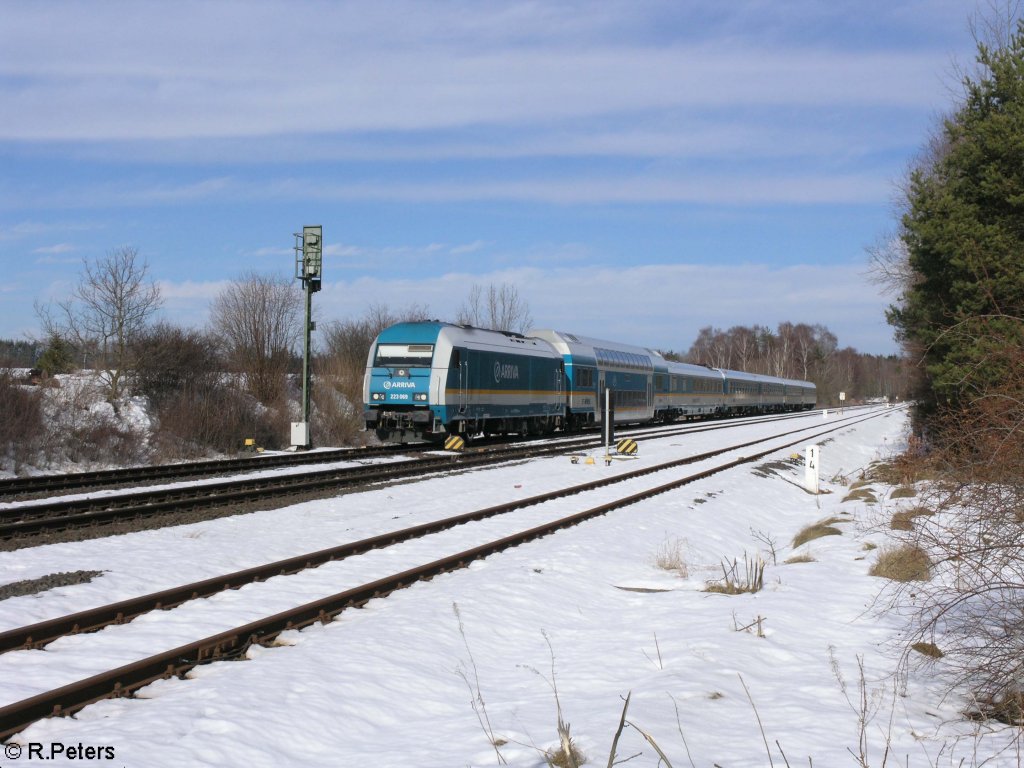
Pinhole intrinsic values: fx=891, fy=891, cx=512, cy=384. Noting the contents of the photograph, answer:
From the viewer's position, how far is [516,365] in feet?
94.5

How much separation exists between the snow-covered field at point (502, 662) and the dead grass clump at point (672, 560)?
98 millimetres

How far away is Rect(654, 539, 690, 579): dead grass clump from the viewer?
10.7 metres

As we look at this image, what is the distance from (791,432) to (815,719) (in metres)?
39.6

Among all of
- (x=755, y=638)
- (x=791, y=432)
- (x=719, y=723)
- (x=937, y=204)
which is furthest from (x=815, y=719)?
(x=791, y=432)

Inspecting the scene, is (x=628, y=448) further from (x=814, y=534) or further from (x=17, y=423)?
(x=17, y=423)

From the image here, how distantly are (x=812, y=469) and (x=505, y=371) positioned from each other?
1027cm

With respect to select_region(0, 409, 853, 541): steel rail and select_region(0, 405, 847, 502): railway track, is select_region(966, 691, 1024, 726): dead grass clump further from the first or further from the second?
select_region(0, 405, 847, 502): railway track

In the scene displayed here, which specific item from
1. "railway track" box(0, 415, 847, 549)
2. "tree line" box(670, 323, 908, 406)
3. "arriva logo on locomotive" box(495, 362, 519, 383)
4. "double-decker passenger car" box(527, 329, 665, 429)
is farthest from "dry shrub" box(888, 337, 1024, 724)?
Result: "tree line" box(670, 323, 908, 406)

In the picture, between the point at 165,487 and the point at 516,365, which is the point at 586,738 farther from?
the point at 516,365

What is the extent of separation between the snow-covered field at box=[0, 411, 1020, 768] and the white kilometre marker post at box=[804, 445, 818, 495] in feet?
28.1

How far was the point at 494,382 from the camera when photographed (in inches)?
Answer: 1073

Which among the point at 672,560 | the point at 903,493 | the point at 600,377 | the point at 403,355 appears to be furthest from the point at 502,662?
the point at 600,377

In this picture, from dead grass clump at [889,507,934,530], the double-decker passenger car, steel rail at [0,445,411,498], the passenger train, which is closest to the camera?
dead grass clump at [889,507,934,530]

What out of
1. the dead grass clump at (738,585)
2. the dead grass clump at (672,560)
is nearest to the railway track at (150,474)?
the dead grass clump at (672,560)
